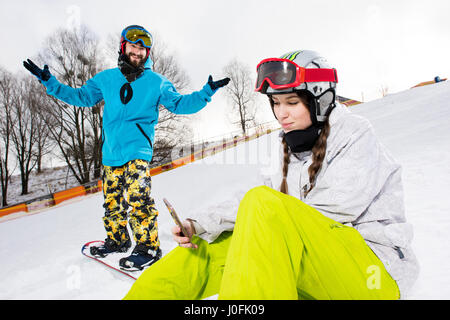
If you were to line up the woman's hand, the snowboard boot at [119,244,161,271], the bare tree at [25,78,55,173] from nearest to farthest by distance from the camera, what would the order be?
the woman's hand → the snowboard boot at [119,244,161,271] → the bare tree at [25,78,55,173]

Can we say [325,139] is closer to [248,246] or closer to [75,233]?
[248,246]

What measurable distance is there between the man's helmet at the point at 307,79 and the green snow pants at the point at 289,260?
25.6 inches

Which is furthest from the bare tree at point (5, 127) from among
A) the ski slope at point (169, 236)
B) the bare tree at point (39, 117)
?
the ski slope at point (169, 236)

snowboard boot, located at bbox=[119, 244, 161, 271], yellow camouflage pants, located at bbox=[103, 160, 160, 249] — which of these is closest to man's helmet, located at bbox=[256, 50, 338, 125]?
yellow camouflage pants, located at bbox=[103, 160, 160, 249]

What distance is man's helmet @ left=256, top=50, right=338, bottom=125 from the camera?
54.1 inches

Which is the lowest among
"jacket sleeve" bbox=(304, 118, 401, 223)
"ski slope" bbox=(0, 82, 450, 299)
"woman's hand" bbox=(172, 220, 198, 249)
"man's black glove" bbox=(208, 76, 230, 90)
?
"ski slope" bbox=(0, 82, 450, 299)

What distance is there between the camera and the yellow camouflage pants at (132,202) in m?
2.41

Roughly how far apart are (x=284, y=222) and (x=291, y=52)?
1.07 m

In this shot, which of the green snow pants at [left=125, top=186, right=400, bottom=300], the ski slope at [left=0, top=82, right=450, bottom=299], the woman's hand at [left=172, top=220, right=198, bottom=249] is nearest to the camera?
the green snow pants at [left=125, top=186, right=400, bottom=300]

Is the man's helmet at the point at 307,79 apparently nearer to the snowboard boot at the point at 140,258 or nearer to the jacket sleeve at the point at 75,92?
the snowboard boot at the point at 140,258

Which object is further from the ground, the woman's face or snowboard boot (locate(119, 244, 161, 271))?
the woman's face

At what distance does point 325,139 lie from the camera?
4.19ft

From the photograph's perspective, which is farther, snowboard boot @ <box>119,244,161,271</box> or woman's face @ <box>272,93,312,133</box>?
snowboard boot @ <box>119,244,161,271</box>

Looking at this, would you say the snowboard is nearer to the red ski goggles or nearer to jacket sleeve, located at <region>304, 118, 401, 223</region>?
jacket sleeve, located at <region>304, 118, 401, 223</region>
